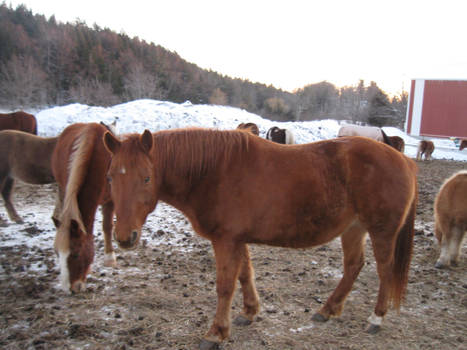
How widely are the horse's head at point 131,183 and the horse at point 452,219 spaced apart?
13.9 ft

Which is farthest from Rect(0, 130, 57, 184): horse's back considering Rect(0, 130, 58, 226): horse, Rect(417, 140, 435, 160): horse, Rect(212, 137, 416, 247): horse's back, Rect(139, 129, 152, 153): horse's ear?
Rect(417, 140, 435, 160): horse

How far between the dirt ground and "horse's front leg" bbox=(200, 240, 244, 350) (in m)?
0.12

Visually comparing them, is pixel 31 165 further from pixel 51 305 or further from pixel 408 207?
pixel 408 207

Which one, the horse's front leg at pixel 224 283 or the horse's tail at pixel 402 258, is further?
the horse's tail at pixel 402 258

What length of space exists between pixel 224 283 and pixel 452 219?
3.72 meters

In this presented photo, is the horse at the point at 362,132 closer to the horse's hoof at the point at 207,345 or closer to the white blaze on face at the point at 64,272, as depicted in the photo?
the horse's hoof at the point at 207,345

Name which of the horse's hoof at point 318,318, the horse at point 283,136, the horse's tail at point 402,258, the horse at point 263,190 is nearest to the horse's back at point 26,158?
the horse at point 263,190

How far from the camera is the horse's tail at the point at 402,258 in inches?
114

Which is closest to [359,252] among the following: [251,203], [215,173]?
[251,203]

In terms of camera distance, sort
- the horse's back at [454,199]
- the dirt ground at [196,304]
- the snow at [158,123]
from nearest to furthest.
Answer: the dirt ground at [196,304] → the horse's back at [454,199] → the snow at [158,123]

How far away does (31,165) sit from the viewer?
220 inches

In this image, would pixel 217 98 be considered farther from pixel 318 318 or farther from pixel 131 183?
pixel 131 183

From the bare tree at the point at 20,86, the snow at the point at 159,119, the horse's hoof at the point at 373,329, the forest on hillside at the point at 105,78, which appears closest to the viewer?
the horse's hoof at the point at 373,329

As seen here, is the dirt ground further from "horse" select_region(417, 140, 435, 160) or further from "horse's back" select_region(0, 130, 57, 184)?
"horse" select_region(417, 140, 435, 160)
